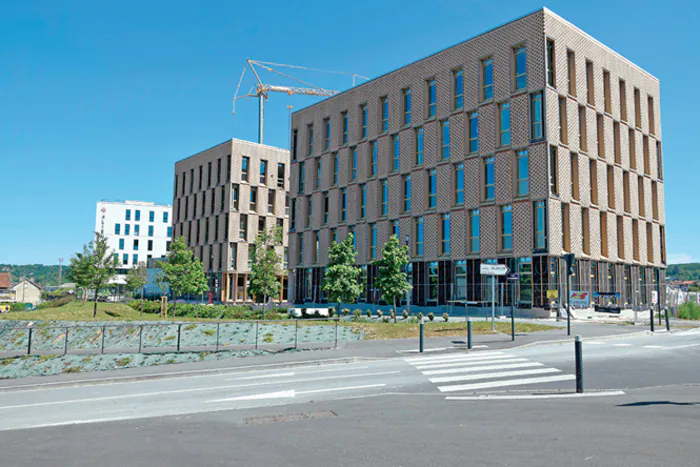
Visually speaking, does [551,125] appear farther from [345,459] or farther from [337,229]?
[345,459]

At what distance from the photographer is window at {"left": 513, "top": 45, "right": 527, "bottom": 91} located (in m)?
41.2

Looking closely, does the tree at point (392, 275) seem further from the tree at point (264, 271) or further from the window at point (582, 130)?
the window at point (582, 130)

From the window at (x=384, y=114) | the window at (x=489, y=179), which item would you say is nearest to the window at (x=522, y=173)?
the window at (x=489, y=179)

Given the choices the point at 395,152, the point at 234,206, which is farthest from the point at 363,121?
the point at 234,206

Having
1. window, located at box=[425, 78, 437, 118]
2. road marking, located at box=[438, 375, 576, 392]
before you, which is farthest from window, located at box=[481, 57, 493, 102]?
road marking, located at box=[438, 375, 576, 392]

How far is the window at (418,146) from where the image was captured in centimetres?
4849

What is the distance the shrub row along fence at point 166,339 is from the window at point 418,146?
26.5 metres

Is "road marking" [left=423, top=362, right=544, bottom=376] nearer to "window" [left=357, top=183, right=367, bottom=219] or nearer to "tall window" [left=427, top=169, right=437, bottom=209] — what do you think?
"tall window" [left=427, top=169, right=437, bottom=209]

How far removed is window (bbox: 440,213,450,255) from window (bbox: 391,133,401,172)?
7121 millimetres

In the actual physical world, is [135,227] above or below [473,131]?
below

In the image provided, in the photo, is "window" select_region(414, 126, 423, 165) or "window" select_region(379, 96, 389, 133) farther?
"window" select_region(379, 96, 389, 133)

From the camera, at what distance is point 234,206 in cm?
7444

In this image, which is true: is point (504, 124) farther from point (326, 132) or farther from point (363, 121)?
point (326, 132)

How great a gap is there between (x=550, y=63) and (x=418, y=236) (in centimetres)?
1669
